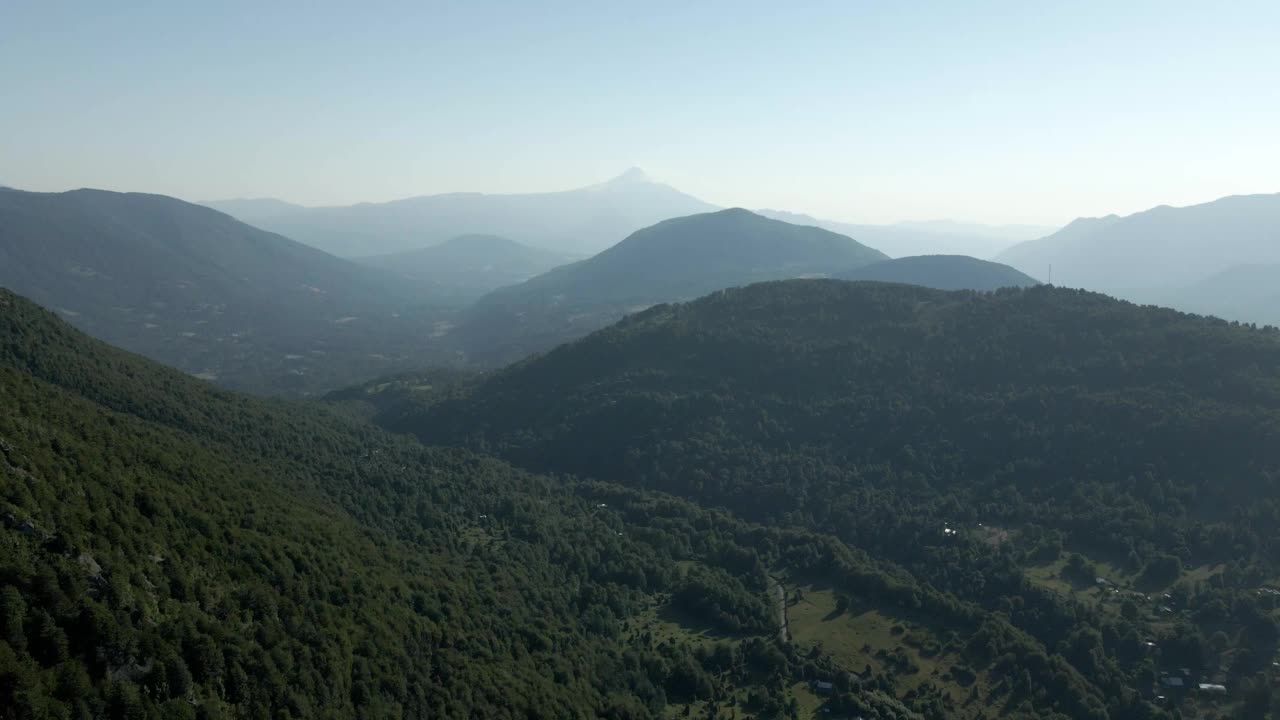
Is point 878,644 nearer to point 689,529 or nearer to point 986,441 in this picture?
point 689,529

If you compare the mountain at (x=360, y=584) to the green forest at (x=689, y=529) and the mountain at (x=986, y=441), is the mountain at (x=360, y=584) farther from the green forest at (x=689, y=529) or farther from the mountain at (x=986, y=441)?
the mountain at (x=986, y=441)

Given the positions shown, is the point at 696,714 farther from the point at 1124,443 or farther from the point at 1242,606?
the point at 1124,443

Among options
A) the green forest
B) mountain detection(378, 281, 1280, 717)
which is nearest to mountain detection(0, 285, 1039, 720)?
the green forest

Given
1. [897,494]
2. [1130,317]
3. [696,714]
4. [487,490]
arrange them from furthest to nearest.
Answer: [1130,317] → [897,494] → [487,490] → [696,714]

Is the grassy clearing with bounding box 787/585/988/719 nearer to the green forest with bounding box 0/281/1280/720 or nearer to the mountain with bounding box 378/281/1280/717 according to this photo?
the green forest with bounding box 0/281/1280/720

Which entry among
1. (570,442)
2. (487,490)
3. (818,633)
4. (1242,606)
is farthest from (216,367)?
(1242,606)
